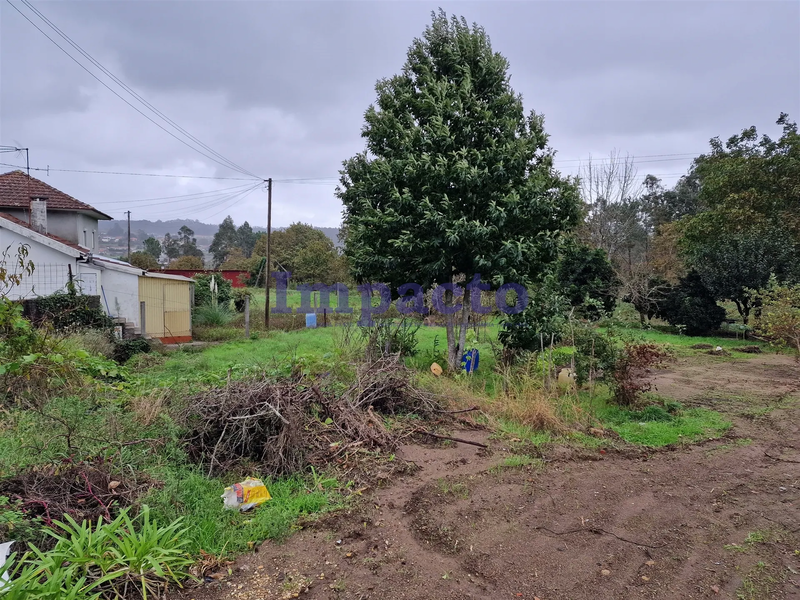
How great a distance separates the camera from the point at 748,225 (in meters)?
15.8

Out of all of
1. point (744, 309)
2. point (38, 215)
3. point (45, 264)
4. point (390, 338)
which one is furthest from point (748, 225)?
point (38, 215)

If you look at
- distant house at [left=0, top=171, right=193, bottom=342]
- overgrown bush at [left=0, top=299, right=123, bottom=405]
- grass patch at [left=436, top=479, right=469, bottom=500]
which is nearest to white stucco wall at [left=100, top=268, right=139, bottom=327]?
distant house at [left=0, top=171, right=193, bottom=342]

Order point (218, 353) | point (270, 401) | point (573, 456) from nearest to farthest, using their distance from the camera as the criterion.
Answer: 1. point (270, 401)
2. point (573, 456)
3. point (218, 353)

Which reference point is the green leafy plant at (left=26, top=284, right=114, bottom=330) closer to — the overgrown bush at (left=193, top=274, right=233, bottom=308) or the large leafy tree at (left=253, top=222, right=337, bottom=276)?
the overgrown bush at (left=193, top=274, right=233, bottom=308)

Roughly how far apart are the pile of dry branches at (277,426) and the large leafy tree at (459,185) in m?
3.38

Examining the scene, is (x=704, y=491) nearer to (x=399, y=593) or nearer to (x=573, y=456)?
(x=573, y=456)

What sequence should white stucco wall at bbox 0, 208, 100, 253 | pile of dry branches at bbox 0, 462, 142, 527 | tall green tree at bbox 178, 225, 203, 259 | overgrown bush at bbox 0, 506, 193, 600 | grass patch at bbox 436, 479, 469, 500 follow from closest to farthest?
overgrown bush at bbox 0, 506, 193, 600 → pile of dry branches at bbox 0, 462, 142, 527 → grass patch at bbox 436, 479, 469, 500 → white stucco wall at bbox 0, 208, 100, 253 → tall green tree at bbox 178, 225, 203, 259

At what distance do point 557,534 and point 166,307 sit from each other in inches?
532

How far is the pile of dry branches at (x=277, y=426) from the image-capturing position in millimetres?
4398

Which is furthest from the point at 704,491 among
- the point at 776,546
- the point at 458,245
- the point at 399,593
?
the point at 458,245

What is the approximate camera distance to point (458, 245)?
26.3ft

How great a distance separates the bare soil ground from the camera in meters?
2.88

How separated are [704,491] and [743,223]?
15223 mm

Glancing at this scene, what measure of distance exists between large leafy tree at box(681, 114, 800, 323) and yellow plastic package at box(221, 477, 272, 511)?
15266 mm
